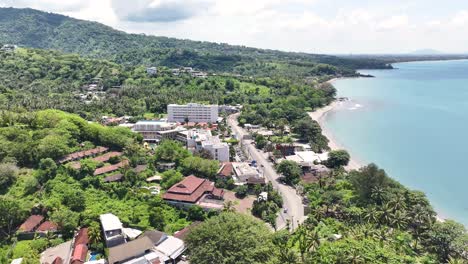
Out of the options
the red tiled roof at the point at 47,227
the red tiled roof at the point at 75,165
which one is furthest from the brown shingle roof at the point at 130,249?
the red tiled roof at the point at 75,165

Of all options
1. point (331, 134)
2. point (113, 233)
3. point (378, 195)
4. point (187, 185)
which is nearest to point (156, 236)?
point (113, 233)

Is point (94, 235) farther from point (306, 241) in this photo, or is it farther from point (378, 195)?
point (378, 195)

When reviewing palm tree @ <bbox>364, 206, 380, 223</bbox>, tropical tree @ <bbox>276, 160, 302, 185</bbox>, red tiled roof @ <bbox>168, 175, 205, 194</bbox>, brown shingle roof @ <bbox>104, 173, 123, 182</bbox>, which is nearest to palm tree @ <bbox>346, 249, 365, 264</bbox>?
palm tree @ <bbox>364, 206, 380, 223</bbox>

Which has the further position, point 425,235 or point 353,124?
point 353,124

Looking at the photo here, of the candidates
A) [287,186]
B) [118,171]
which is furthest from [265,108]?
[118,171]

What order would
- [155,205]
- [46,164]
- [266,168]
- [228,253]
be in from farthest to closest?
[266,168] < [46,164] < [155,205] < [228,253]

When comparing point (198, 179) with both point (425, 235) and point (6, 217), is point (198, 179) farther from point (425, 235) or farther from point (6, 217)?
point (425, 235)
